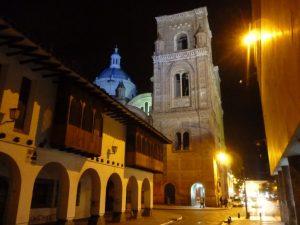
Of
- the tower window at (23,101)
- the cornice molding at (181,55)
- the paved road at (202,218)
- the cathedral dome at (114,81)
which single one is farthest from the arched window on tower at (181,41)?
the tower window at (23,101)

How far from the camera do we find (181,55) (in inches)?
1505

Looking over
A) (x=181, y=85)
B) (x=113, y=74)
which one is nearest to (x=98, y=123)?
(x=181, y=85)

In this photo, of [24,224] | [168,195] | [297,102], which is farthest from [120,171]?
[168,195]

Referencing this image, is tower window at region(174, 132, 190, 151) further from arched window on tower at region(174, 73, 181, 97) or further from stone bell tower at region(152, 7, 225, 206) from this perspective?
arched window on tower at region(174, 73, 181, 97)

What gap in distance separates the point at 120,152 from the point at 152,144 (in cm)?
420

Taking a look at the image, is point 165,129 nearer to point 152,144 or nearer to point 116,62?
point 152,144

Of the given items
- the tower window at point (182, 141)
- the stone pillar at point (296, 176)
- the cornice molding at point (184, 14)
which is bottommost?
the stone pillar at point (296, 176)

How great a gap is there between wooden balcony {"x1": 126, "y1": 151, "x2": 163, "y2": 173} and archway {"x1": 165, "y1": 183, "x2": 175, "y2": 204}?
→ 47.6 feet

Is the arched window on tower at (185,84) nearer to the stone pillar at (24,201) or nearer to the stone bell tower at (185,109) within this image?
the stone bell tower at (185,109)

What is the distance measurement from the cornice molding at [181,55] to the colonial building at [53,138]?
76.0ft

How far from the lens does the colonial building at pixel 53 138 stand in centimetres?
888

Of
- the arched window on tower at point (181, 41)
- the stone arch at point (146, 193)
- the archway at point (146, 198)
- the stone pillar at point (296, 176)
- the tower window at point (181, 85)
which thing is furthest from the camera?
the arched window on tower at point (181, 41)

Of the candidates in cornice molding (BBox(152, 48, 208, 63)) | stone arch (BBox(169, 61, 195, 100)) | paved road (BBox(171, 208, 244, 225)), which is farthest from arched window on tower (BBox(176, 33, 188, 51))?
paved road (BBox(171, 208, 244, 225))

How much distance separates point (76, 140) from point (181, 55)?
29.6 meters
